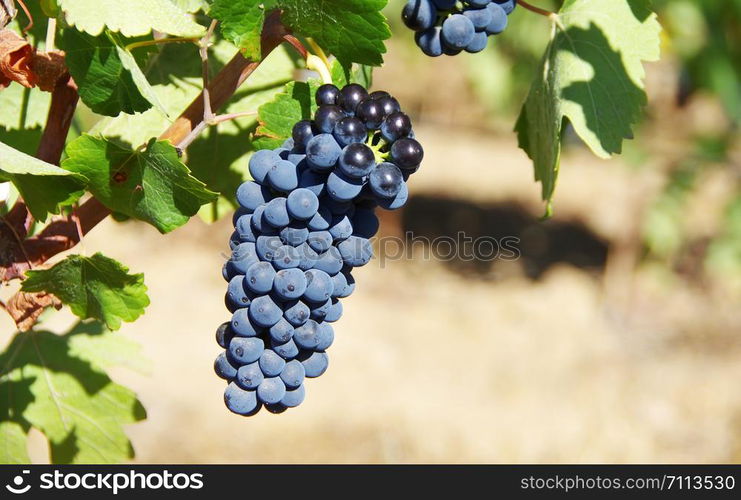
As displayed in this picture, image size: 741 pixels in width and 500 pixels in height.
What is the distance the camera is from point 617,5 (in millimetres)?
1233

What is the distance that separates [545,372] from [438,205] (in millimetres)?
2634

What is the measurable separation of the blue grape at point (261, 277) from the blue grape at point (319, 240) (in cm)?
5

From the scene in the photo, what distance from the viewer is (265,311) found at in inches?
38.8

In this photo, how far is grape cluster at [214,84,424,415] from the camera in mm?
929

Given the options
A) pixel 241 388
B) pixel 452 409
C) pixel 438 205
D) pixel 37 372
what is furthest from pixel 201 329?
pixel 241 388

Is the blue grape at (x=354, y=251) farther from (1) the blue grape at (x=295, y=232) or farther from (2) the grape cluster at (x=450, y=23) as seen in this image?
(2) the grape cluster at (x=450, y=23)

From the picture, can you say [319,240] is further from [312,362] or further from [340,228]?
[312,362]

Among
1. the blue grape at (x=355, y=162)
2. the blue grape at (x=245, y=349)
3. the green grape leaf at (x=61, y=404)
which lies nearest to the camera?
the blue grape at (x=355, y=162)

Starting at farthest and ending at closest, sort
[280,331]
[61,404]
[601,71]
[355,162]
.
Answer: [61,404] → [601,71] → [280,331] → [355,162]

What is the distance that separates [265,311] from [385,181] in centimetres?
21

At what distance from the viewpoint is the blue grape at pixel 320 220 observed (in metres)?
0.97

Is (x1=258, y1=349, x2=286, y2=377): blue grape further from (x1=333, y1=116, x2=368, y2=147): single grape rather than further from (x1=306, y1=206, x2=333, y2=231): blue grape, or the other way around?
(x1=333, y1=116, x2=368, y2=147): single grape
